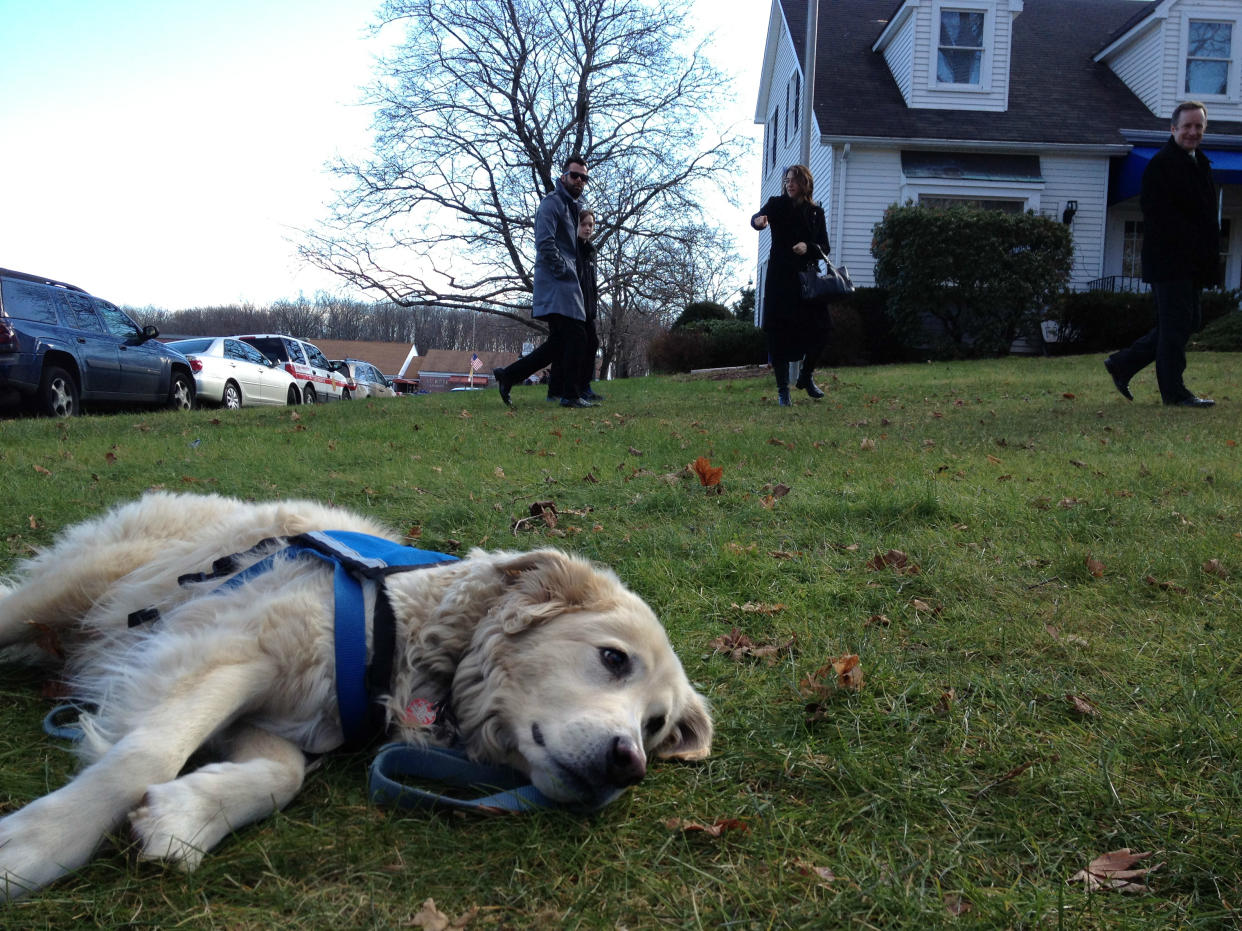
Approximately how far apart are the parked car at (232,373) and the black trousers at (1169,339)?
15.8 meters

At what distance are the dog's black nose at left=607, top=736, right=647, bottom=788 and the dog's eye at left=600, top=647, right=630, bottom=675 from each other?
0.29 m

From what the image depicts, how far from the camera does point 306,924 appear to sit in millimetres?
A: 1619

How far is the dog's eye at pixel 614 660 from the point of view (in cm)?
229

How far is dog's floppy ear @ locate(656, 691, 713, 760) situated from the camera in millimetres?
2377

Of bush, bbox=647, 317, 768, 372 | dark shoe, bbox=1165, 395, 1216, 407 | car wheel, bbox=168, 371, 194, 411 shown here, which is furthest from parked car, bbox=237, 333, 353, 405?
dark shoe, bbox=1165, 395, 1216, 407

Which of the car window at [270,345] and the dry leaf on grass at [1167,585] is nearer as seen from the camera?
the dry leaf on grass at [1167,585]

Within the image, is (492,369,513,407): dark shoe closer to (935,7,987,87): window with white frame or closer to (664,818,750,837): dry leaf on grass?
(664,818,750,837): dry leaf on grass

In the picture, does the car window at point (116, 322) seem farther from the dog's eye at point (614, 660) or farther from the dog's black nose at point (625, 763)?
the dog's black nose at point (625, 763)

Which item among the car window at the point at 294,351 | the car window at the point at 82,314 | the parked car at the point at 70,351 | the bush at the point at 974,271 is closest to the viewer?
the parked car at the point at 70,351

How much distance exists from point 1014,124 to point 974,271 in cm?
746

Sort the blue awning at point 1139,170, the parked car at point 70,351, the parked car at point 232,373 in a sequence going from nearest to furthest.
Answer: the parked car at point 70,351 → the parked car at point 232,373 → the blue awning at point 1139,170

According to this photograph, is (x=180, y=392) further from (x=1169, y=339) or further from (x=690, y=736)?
(x=690, y=736)

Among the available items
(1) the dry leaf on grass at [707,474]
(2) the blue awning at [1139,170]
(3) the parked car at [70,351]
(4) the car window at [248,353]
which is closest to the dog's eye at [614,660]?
(1) the dry leaf on grass at [707,474]

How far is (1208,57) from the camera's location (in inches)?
923
